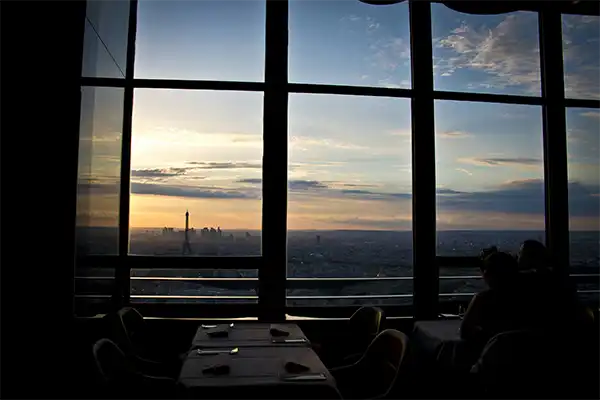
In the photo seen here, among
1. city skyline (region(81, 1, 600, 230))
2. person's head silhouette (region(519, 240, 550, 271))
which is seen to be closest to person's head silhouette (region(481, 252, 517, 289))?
person's head silhouette (region(519, 240, 550, 271))

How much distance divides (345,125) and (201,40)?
172cm

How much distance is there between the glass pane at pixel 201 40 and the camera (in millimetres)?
5116

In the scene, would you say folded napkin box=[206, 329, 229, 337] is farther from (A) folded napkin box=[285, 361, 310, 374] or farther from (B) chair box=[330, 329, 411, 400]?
(A) folded napkin box=[285, 361, 310, 374]

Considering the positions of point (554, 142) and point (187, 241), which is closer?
point (187, 241)

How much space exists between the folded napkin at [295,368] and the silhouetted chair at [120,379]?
54 cm

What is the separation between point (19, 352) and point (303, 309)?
2.77 metres

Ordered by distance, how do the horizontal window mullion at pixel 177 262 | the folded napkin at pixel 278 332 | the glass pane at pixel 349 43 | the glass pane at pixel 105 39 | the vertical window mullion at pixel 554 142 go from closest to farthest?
1. the folded napkin at pixel 278 332
2. the glass pane at pixel 105 39
3. the horizontal window mullion at pixel 177 262
4. the glass pane at pixel 349 43
5. the vertical window mullion at pixel 554 142

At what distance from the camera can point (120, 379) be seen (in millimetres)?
2703

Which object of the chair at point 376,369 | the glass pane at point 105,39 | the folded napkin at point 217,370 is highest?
the glass pane at point 105,39

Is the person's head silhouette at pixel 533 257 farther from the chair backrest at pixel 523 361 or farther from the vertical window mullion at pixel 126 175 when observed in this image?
the vertical window mullion at pixel 126 175

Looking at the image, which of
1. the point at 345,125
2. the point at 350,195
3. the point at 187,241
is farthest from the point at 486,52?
the point at 187,241

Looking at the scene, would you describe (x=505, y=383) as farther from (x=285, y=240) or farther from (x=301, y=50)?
(x=301, y=50)

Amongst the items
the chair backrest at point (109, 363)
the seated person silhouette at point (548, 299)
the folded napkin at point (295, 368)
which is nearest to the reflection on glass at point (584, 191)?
the seated person silhouette at point (548, 299)

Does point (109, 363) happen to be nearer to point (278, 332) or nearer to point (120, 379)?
point (120, 379)
